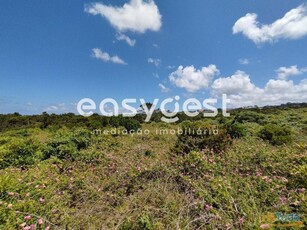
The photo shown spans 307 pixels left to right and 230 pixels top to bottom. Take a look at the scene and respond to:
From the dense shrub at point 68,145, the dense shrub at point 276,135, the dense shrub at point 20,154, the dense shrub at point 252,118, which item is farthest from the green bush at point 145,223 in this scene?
the dense shrub at point 252,118

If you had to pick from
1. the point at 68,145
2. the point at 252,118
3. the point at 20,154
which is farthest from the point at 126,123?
the point at 252,118

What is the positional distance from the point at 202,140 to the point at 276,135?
365 centimetres

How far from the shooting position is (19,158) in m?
5.01

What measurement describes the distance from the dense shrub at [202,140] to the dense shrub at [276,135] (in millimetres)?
2477

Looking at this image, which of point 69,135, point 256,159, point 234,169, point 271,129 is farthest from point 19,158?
point 271,129

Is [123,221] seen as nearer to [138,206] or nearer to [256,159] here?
[138,206]

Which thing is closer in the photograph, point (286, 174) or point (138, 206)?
point (138, 206)

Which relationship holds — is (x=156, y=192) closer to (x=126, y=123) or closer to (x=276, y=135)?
(x=276, y=135)

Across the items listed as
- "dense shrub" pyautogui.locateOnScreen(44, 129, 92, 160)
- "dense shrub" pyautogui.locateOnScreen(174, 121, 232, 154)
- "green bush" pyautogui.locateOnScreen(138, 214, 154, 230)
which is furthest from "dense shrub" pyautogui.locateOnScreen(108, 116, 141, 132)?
"green bush" pyautogui.locateOnScreen(138, 214, 154, 230)

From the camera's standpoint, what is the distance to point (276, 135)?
24.3 ft

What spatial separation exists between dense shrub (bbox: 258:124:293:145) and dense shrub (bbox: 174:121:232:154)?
248 centimetres

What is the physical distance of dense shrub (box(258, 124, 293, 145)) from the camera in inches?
273

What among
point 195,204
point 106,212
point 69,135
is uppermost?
point 69,135

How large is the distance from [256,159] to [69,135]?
5956 mm
